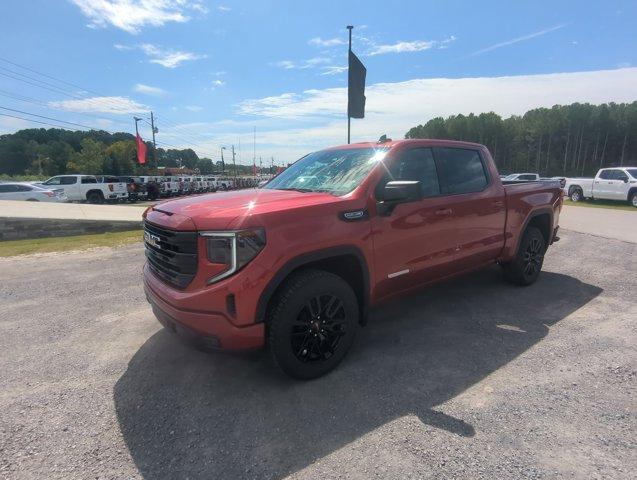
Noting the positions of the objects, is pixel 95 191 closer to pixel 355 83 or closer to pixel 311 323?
pixel 355 83

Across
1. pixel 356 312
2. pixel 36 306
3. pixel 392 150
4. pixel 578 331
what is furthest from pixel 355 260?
pixel 36 306

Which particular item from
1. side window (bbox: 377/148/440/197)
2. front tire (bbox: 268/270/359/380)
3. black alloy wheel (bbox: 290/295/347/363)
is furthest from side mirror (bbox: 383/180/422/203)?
black alloy wheel (bbox: 290/295/347/363)

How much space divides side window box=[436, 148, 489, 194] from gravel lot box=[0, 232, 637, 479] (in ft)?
4.73

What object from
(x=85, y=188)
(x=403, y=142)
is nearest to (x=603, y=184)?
(x=403, y=142)

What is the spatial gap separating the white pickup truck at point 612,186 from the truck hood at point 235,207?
22.1 m

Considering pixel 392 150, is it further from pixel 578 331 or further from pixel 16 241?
pixel 16 241

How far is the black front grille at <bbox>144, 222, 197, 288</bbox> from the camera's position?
9.05 feet

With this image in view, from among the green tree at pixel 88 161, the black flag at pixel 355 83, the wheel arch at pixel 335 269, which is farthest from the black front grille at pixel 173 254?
the green tree at pixel 88 161

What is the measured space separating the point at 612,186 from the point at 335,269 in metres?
22.8

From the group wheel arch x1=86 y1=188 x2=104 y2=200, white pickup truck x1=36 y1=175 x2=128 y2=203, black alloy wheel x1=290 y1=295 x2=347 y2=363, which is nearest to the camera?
black alloy wheel x1=290 y1=295 x2=347 y2=363

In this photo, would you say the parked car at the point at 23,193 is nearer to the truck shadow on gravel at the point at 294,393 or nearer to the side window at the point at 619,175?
the truck shadow on gravel at the point at 294,393

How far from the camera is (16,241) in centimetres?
1012

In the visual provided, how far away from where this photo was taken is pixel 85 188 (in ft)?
86.2

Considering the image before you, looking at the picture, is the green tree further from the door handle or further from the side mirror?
the side mirror
